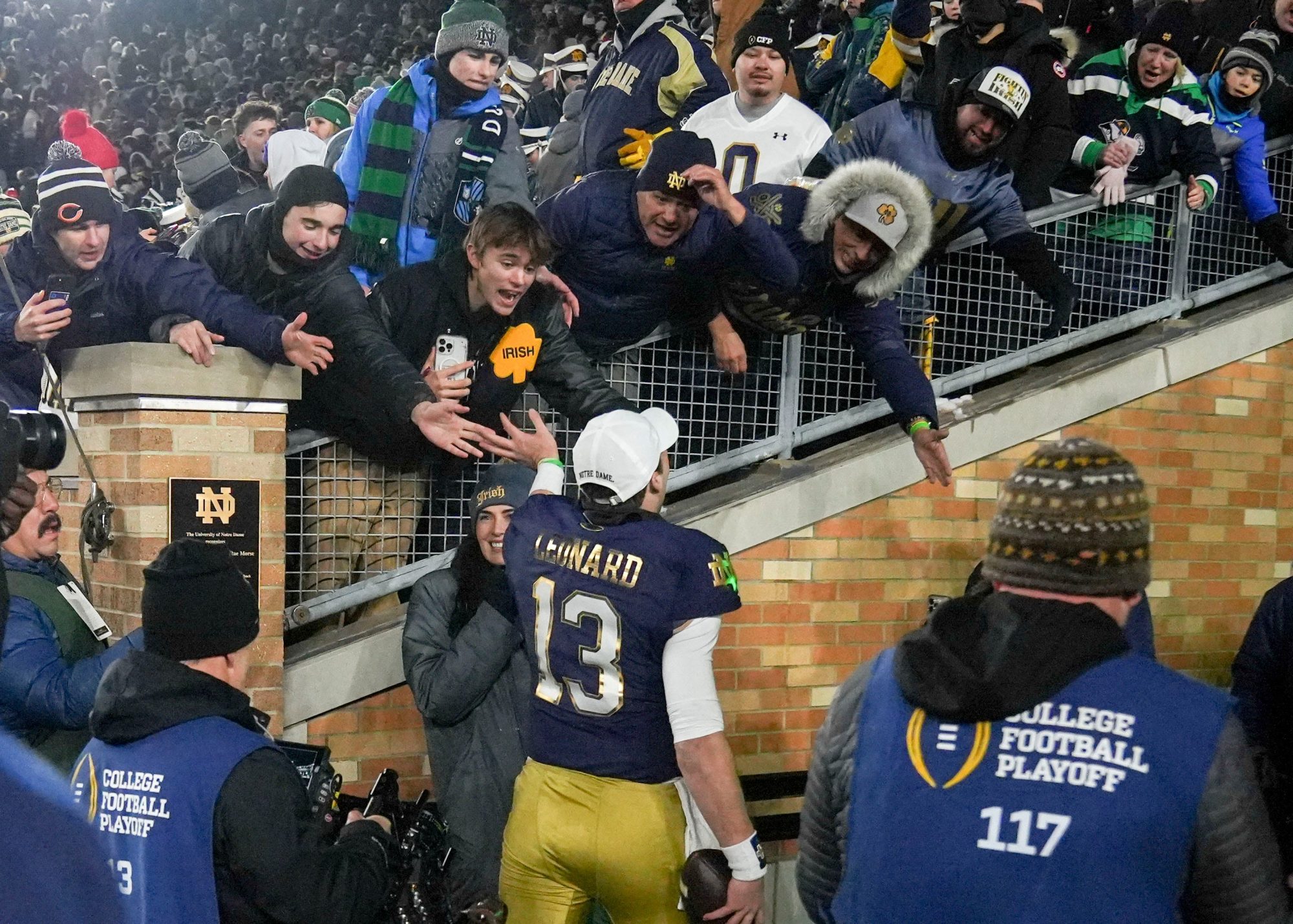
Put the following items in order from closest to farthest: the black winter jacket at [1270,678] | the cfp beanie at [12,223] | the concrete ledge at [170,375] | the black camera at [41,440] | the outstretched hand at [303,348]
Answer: the black winter jacket at [1270,678]
the black camera at [41,440]
the concrete ledge at [170,375]
the outstretched hand at [303,348]
the cfp beanie at [12,223]

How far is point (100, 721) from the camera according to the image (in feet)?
7.98

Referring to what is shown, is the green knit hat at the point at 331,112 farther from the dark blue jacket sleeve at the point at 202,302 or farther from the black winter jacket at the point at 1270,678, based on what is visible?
the black winter jacket at the point at 1270,678

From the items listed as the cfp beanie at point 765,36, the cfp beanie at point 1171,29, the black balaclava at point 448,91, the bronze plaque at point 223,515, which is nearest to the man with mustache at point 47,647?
the bronze plaque at point 223,515

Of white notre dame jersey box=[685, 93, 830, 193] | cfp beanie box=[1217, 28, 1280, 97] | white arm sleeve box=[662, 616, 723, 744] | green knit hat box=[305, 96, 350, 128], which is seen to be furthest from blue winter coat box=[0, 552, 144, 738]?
cfp beanie box=[1217, 28, 1280, 97]

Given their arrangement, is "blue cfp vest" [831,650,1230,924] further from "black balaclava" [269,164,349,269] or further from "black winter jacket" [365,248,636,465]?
"black balaclava" [269,164,349,269]

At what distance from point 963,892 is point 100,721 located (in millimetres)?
1617

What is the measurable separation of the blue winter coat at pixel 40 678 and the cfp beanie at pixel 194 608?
0.80 meters

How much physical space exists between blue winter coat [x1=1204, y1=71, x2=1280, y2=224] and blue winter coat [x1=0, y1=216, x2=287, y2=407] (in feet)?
14.9

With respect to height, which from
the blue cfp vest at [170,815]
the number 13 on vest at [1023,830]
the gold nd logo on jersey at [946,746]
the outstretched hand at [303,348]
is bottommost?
the blue cfp vest at [170,815]

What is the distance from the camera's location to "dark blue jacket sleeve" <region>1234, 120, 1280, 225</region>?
601 centimetres

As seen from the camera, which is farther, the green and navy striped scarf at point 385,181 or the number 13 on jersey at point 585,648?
the green and navy striped scarf at point 385,181

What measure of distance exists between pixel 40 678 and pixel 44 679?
11 millimetres

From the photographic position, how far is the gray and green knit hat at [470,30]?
476 centimetres

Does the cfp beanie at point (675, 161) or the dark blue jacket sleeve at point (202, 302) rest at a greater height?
the cfp beanie at point (675, 161)
